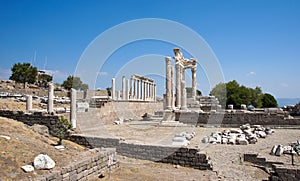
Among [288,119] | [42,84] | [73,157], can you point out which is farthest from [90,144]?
[42,84]

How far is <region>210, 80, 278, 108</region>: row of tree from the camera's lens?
2163 inches

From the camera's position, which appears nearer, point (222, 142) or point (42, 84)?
point (222, 142)

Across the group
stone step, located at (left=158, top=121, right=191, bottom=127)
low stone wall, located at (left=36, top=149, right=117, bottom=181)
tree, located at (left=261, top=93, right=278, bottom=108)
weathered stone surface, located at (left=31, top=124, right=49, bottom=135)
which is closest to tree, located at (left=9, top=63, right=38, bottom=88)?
stone step, located at (left=158, top=121, right=191, bottom=127)

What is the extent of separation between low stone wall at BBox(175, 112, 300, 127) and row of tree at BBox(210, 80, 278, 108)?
33758mm

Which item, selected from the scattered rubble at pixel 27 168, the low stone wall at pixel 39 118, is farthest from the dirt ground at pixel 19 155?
the low stone wall at pixel 39 118

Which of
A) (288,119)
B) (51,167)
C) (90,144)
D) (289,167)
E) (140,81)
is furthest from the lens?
(140,81)

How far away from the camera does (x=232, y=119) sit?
2100 centimetres

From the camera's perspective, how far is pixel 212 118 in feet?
69.9

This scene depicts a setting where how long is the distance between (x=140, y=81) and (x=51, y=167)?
38.6 meters

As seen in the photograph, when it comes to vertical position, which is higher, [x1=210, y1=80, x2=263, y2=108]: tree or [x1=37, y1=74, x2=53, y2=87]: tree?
[x1=37, y1=74, x2=53, y2=87]: tree

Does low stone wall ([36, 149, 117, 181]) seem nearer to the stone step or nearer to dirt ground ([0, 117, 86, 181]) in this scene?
dirt ground ([0, 117, 86, 181])

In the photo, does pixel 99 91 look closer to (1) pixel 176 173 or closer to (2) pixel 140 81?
(2) pixel 140 81

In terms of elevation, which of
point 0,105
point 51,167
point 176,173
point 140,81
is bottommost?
point 176,173

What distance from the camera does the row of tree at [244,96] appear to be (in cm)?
5494
